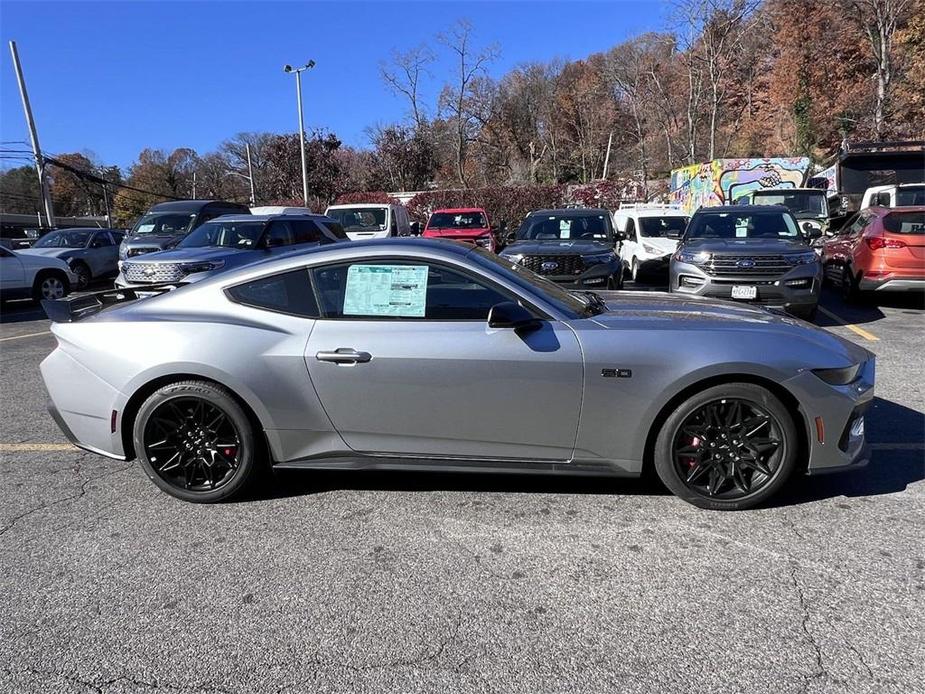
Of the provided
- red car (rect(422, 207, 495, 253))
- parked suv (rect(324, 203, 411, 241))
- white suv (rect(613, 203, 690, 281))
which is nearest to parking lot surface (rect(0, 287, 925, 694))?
white suv (rect(613, 203, 690, 281))

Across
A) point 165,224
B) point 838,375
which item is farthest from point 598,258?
point 165,224

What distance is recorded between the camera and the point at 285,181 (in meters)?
42.2

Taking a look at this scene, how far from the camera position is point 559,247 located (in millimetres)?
9109

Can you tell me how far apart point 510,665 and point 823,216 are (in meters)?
15.8

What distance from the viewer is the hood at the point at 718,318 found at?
3.53m

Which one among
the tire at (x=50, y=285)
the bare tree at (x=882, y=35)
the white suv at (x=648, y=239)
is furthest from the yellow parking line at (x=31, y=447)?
the bare tree at (x=882, y=35)

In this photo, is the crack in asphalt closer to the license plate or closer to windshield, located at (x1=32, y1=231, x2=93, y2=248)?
the license plate

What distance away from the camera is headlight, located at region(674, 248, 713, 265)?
27.3 feet

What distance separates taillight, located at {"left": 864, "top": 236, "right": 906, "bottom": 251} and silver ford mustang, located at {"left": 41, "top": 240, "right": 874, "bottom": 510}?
6.85 m

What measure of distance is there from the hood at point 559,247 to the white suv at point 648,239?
10.2 feet

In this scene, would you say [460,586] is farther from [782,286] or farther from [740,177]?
[740,177]

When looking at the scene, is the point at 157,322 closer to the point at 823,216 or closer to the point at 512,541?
the point at 512,541

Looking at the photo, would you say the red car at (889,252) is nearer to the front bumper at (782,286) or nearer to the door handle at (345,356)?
the front bumper at (782,286)

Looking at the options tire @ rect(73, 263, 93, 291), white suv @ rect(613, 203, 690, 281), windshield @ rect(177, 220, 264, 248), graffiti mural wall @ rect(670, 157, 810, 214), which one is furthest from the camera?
graffiti mural wall @ rect(670, 157, 810, 214)
